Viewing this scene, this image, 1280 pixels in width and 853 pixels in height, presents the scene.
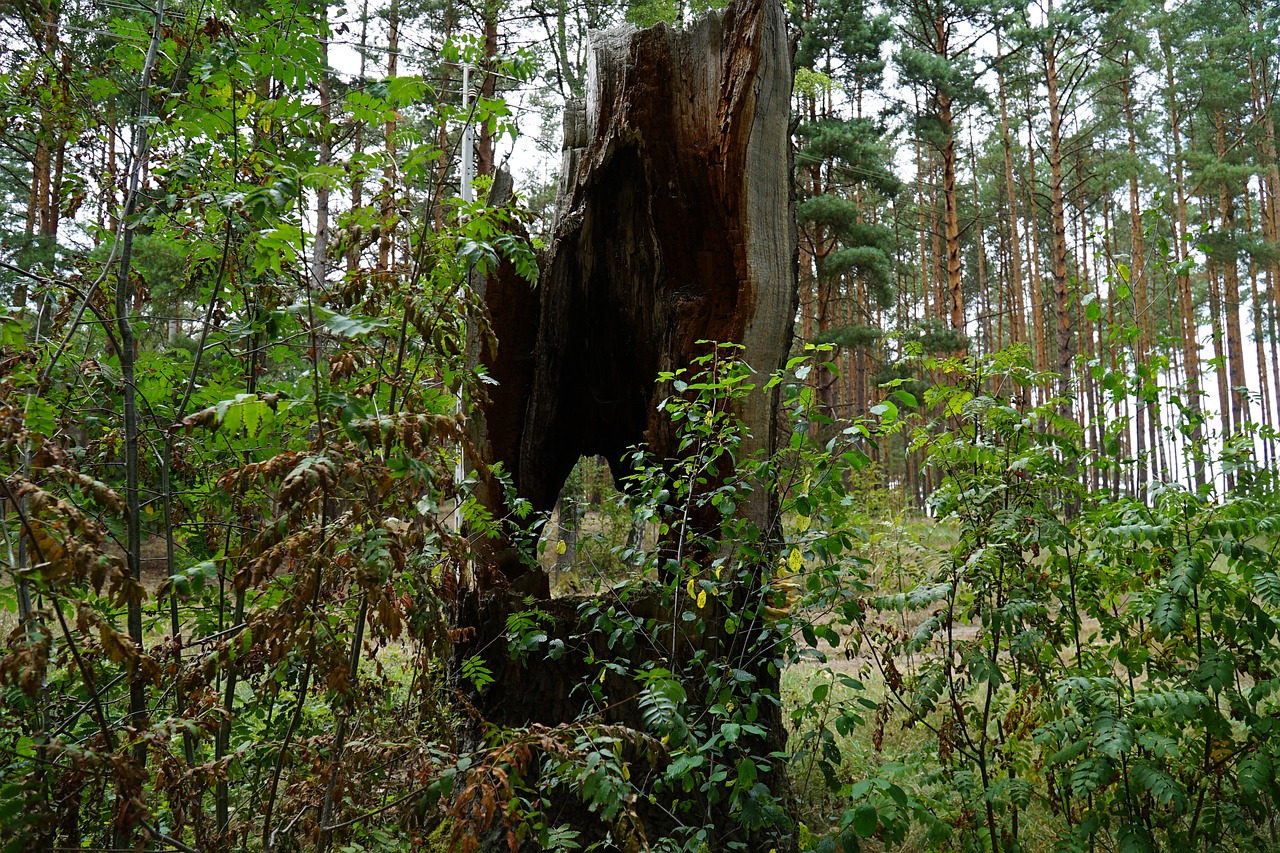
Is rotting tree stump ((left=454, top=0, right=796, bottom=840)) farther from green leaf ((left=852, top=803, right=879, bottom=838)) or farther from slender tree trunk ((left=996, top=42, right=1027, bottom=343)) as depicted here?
slender tree trunk ((left=996, top=42, right=1027, bottom=343))

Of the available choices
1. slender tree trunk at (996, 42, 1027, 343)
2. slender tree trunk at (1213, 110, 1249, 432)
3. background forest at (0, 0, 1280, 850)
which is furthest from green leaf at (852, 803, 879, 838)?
slender tree trunk at (1213, 110, 1249, 432)

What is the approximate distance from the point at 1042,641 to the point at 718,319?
1901mm

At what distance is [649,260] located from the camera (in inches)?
149

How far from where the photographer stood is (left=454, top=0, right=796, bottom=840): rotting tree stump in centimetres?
348

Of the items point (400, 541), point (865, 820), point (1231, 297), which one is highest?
point (1231, 297)

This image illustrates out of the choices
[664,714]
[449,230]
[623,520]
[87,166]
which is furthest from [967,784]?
[623,520]

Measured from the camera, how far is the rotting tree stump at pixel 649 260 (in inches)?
137

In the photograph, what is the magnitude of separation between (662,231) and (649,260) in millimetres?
179

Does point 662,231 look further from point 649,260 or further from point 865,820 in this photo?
point 865,820

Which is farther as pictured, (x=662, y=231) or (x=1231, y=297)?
(x=1231, y=297)

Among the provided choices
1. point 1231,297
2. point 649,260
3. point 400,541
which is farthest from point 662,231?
point 1231,297

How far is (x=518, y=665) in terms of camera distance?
349cm

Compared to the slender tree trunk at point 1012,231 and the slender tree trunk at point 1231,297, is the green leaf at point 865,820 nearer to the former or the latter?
the slender tree trunk at point 1012,231

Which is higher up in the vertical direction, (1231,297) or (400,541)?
(1231,297)
